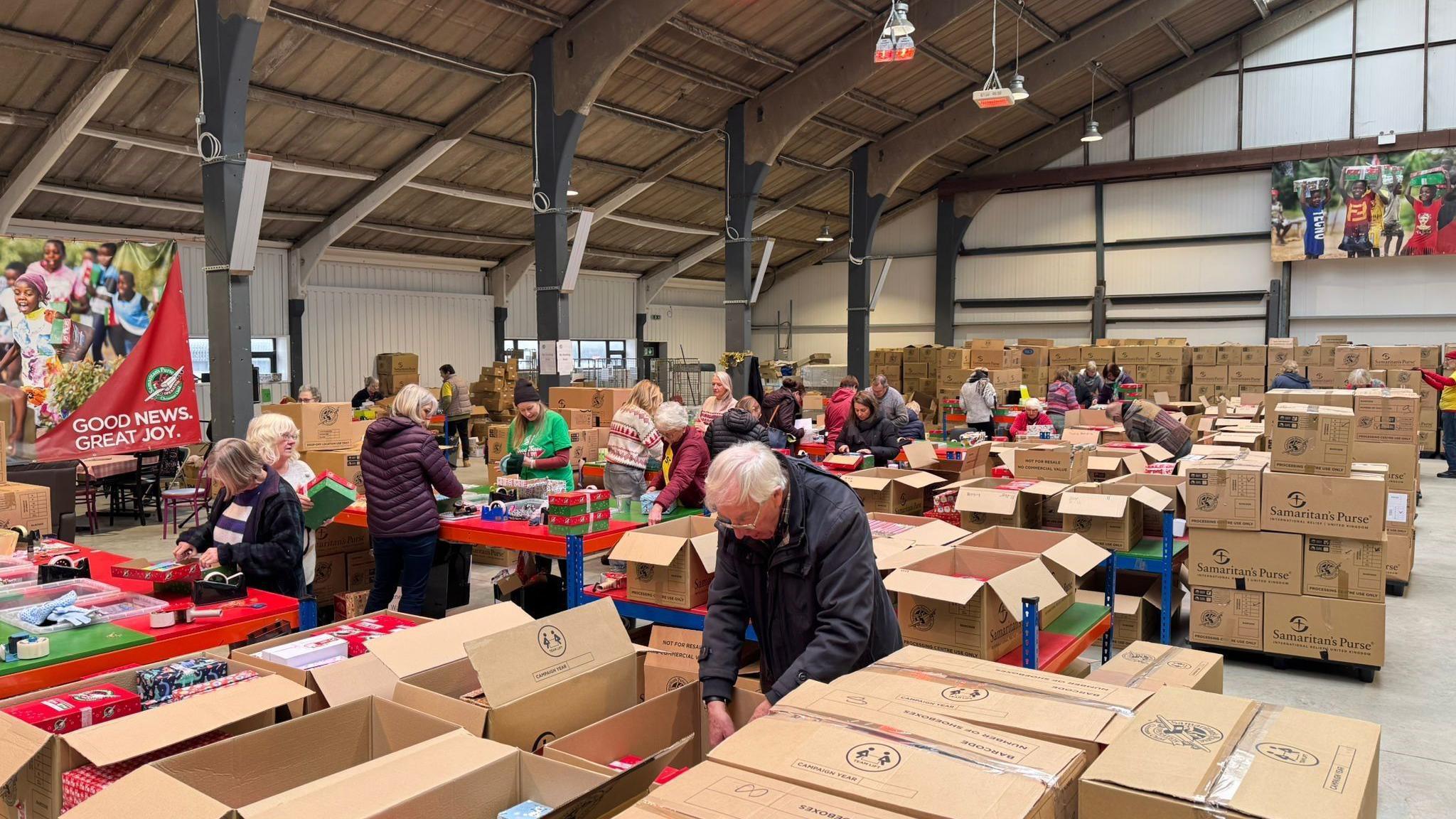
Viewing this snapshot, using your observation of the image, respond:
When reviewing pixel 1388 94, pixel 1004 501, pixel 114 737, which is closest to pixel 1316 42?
pixel 1388 94

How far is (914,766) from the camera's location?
4.98 feet

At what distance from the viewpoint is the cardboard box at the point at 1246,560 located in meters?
4.85

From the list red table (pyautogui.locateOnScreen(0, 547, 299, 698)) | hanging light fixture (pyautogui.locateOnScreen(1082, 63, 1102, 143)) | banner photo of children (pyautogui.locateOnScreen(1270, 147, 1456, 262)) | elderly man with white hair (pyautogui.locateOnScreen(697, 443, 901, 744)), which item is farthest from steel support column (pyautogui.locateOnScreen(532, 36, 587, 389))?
banner photo of children (pyautogui.locateOnScreen(1270, 147, 1456, 262))

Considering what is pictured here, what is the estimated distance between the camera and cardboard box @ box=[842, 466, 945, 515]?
18.6ft

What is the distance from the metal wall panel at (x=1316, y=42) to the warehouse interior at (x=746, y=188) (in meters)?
0.06

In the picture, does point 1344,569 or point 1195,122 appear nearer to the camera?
point 1344,569

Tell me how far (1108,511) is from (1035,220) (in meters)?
16.6

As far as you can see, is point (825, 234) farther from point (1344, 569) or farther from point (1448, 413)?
point (1344, 569)

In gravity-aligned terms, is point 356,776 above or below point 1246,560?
above

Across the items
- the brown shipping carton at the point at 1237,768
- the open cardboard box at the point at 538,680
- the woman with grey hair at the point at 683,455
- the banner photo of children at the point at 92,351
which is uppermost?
the banner photo of children at the point at 92,351

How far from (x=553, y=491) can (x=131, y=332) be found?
3.34m

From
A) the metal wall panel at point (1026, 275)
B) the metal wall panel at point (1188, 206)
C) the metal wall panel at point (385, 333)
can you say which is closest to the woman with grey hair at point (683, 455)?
the metal wall panel at point (385, 333)

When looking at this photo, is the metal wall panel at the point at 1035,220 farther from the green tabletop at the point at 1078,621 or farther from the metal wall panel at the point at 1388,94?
the green tabletop at the point at 1078,621

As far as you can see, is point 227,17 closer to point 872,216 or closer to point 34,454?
point 34,454
